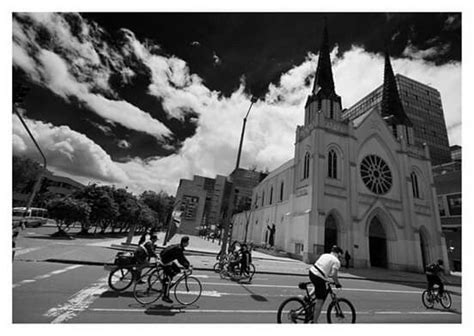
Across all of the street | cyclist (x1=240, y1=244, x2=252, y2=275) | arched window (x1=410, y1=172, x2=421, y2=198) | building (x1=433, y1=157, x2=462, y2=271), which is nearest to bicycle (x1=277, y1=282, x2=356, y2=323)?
the street

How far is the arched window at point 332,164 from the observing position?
25688 millimetres

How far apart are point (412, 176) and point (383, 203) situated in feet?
27.3

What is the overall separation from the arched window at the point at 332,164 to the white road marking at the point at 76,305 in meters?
23.2

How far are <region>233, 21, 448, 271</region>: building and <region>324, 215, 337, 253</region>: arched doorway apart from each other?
97 mm

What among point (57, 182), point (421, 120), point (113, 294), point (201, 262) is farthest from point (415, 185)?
point (57, 182)

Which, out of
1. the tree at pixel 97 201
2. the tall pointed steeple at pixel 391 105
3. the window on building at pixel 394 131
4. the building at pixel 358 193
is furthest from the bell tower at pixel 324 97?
the tree at pixel 97 201

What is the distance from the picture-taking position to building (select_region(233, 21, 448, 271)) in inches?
930

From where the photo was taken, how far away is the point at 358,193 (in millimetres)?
25641

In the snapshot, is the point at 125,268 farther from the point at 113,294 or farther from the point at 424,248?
the point at 424,248

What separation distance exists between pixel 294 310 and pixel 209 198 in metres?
113

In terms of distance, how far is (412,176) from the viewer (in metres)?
30.9

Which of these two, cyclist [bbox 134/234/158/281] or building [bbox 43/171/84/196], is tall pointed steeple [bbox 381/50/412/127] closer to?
cyclist [bbox 134/234/158/281]

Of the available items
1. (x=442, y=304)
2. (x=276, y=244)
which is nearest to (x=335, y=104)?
(x=276, y=244)

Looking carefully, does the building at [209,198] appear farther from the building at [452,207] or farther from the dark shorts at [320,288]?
the dark shorts at [320,288]
